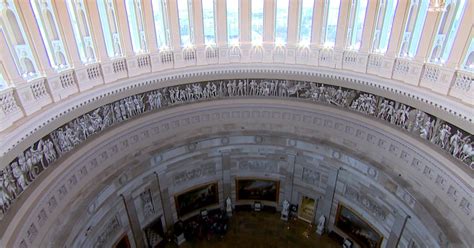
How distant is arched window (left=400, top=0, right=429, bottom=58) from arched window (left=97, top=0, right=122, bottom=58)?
11.1 meters

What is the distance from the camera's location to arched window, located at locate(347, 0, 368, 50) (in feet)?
45.8

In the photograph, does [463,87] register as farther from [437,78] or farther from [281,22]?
[281,22]

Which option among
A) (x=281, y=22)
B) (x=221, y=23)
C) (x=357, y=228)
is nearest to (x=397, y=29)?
(x=281, y=22)

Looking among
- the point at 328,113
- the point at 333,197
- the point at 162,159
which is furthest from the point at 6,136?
the point at 333,197

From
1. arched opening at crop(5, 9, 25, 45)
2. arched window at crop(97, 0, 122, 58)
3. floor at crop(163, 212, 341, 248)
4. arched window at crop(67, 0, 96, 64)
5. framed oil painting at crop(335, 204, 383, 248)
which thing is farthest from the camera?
floor at crop(163, 212, 341, 248)

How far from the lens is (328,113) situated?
1573 cm

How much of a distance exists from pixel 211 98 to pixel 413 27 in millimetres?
9033

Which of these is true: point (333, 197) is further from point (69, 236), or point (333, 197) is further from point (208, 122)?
point (69, 236)

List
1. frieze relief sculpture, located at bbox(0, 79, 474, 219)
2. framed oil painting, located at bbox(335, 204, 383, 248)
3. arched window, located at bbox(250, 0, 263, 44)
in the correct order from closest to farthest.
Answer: frieze relief sculpture, located at bbox(0, 79, 474, 219) < framed oil painting, located at bbox(335, 204, 383, 248) < arched window, located at bbox(250, 0, 263, 44)

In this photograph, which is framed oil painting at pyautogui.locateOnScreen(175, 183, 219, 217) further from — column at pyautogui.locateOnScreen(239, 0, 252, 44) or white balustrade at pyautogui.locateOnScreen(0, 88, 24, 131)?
white balustrade at pyautogui.locateOnScreen(0, 88, 24, 131)

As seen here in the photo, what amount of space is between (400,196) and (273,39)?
8503mm

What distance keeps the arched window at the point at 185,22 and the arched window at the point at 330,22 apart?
582 centimetres

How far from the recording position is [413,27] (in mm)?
12531

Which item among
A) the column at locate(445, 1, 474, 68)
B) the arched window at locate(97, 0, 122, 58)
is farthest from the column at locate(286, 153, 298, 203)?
the arched window at locate(97, 0, 122, 58)
